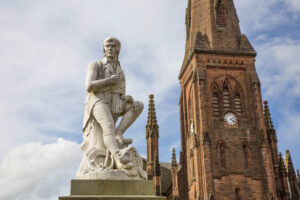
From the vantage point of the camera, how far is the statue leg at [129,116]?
6.10 meters

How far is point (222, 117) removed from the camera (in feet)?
132

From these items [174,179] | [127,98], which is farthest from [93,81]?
[174,179]

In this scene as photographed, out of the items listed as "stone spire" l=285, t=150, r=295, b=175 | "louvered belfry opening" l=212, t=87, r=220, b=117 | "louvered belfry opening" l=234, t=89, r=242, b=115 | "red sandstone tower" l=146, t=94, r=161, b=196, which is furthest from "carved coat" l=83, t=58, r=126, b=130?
"stone spire" l=285, t=150, r=295, b=175

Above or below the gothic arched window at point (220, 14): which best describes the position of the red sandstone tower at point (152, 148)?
below

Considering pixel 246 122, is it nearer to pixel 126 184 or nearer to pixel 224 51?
pixel 224 51

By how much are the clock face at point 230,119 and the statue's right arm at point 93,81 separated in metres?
35.1

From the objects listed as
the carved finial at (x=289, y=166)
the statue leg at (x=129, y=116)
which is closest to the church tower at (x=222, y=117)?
the carved finial at (x=289, y=166)

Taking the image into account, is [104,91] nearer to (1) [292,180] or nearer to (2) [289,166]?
(1) [292,180]

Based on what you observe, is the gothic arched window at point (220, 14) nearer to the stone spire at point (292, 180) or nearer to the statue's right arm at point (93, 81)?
the stone spire at point (292, 180)

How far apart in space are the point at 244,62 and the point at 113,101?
37.8 meters

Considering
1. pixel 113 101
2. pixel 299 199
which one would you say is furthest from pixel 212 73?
pixel 113 101

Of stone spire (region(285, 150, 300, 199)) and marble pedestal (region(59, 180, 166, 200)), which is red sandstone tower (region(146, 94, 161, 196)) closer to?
stone spire (region(285, 150, 300, 199))

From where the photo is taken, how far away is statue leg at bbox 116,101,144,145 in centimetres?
610

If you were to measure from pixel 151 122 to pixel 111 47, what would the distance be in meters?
39.1
